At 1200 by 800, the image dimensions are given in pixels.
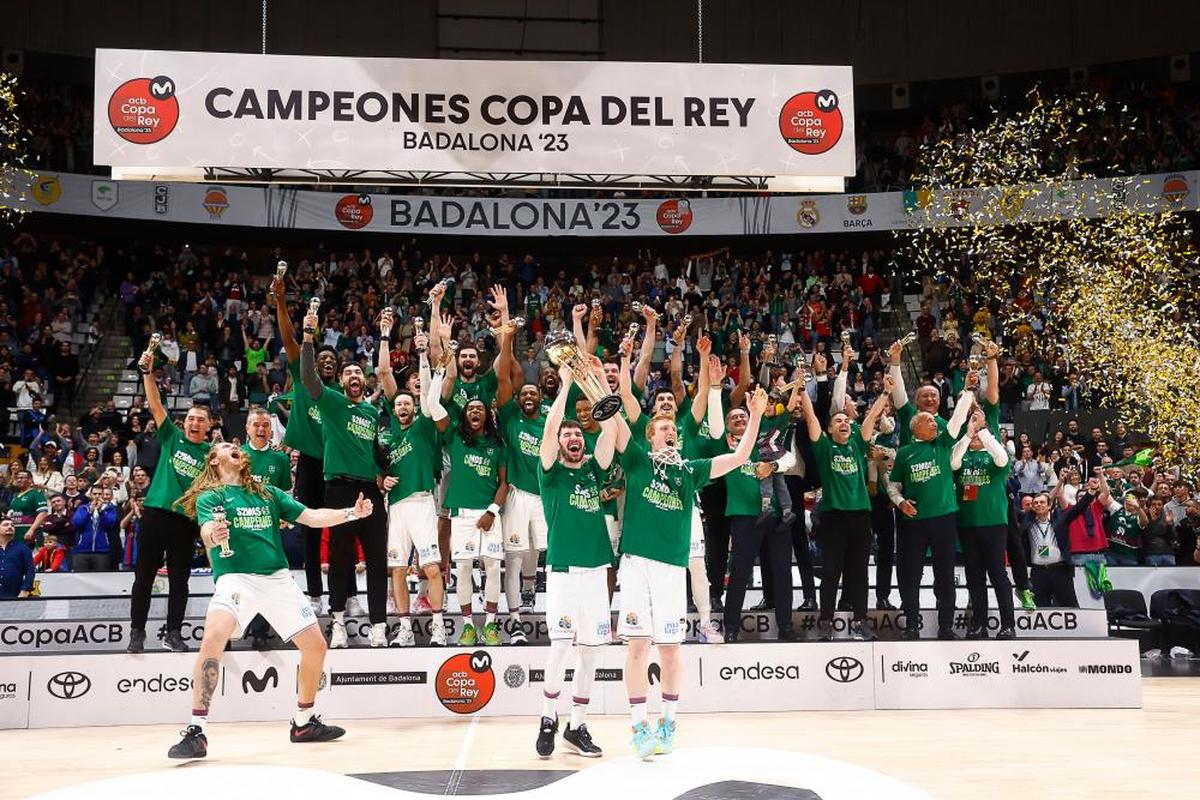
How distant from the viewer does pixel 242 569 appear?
7.91m

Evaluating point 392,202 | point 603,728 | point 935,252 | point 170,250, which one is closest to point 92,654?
point 603,728

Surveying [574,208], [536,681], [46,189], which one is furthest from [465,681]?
[46,189]

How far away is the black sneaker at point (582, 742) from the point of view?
761 cm

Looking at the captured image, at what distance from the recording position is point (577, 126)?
11.3 meters

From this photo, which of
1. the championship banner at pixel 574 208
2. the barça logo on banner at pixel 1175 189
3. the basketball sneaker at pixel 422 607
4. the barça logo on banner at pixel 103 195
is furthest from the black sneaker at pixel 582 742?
the barça logo on banner at pixel 1175 189

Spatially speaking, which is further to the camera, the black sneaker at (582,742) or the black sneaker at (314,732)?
the black sneaker at (314,732)

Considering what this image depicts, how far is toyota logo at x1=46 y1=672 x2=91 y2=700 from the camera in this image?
9.62 m

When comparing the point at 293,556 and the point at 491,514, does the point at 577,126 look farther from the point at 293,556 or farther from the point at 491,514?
the point at 293,556

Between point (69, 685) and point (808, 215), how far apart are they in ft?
67.2

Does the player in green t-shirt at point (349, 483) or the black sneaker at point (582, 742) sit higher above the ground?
the player in green t-shirt at point (349, 483)

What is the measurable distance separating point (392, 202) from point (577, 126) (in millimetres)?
15323

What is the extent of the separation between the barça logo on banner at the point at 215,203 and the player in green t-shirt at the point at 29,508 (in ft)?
39.3

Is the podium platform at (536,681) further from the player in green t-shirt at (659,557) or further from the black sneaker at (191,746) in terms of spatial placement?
the player in green t-shirt at (659,557)

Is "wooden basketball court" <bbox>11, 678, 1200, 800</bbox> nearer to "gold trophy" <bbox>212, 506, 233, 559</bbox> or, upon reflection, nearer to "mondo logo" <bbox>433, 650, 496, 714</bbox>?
"mondo logo" <bbox>433, 650, 496, 714</bbox>
